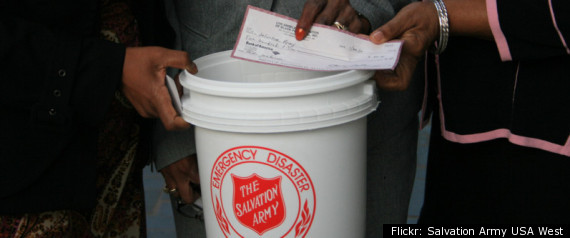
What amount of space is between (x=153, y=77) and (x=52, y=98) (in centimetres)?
20

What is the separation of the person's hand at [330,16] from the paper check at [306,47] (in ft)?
0.06

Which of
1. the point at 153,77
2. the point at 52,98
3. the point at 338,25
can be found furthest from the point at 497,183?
the point at 52,98

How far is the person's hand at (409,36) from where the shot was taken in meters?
1.27

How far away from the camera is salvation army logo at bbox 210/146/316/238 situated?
111 centimetres

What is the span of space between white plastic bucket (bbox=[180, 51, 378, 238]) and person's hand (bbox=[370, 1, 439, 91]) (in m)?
0.10

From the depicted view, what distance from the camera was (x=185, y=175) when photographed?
147 cm

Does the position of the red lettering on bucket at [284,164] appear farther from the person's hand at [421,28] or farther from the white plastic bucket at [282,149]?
the person's hand at [421,28]

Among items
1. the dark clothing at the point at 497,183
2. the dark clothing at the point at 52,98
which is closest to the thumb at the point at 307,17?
the dark clothing at the point at 52,98

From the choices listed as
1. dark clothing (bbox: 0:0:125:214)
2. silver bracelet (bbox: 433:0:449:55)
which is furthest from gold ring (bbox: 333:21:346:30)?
dark clothing (bbox: 0:0:125:214)

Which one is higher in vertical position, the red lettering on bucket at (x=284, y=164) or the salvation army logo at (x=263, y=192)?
the red lettering on bucket at (x=284, y=164)

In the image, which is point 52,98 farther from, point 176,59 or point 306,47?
point 306,47

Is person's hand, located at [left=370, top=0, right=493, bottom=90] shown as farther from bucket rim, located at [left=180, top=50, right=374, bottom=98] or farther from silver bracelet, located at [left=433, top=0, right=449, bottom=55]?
bucket rim, located at [left=180, top=50, right=374, bottom=98]

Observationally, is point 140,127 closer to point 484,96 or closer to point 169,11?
point 169,11

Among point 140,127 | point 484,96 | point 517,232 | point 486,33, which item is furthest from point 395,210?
point 140,127
